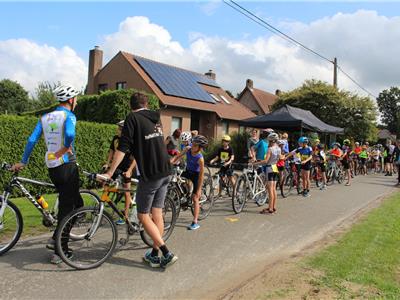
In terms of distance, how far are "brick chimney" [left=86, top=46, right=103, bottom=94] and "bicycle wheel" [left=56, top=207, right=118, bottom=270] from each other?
1139 inches

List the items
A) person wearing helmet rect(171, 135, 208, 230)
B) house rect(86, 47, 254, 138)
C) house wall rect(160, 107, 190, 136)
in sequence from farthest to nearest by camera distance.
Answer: house rect(86, 47, 254, 138) < house wall rect(160, 107, 190, 136) < person wearing helmet rect(171, 135, 208, 230)

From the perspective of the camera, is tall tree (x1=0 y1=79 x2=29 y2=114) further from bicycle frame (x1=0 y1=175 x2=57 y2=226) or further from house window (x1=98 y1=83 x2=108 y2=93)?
bicycle frame (x1=0 y1=175 x2=57 y2=226)

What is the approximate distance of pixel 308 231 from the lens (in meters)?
7.32

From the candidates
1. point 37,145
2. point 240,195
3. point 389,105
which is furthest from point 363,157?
point 389,105

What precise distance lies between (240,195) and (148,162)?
4.44 metres

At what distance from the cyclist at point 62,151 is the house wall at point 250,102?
148 feet

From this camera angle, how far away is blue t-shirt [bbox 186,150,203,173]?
7.17 meters

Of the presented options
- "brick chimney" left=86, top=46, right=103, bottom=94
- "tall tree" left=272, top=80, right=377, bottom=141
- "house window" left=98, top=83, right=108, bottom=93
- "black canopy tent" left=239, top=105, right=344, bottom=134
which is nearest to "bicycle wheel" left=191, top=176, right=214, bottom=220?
"black canopy tent" left=239, top=105, right=344, bottom=134

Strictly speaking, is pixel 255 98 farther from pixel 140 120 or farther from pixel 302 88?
pixel 140 120

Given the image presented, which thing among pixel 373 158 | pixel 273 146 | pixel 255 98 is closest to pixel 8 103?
pixel 255 98

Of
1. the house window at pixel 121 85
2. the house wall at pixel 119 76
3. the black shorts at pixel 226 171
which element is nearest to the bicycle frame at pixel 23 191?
the black shorts at pixel 226 171

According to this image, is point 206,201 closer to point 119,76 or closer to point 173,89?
point 173,89

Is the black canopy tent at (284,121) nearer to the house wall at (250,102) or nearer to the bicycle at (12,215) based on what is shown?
the bicycle at (12,215)

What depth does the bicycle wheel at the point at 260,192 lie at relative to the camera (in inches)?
374
